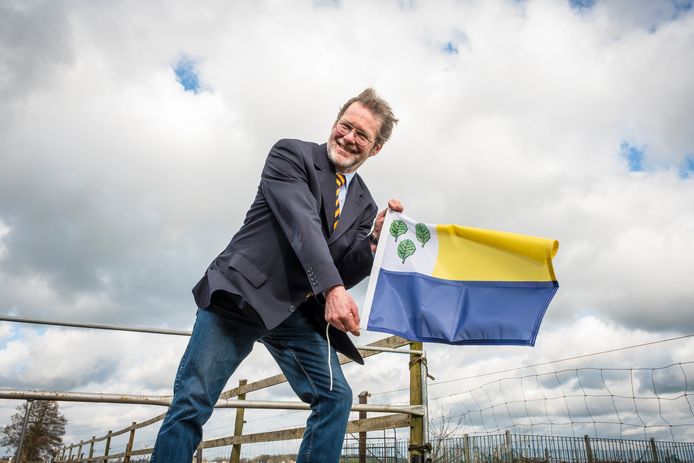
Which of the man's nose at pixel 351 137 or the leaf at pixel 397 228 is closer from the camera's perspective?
the man's nose at pixel 351 137

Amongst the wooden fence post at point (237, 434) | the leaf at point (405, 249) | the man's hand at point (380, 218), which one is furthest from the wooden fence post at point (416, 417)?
the wooden fence post at point (237, 434)

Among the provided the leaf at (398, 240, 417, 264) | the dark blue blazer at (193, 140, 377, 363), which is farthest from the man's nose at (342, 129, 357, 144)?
the leaf at (398, 240, 417, 264)

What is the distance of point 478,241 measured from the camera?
3045 millimetres

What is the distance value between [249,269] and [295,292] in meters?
0.18

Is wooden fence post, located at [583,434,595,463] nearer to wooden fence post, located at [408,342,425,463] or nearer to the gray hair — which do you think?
wooden fence post, located at [408,342,425,463]

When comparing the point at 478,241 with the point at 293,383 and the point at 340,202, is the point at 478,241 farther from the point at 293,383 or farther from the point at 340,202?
the point at 293,383

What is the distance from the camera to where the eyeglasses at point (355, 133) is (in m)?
2.23

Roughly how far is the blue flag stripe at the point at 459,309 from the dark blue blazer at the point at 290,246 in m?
0.69

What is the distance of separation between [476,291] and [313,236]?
1464 millimetres

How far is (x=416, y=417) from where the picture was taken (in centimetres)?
394

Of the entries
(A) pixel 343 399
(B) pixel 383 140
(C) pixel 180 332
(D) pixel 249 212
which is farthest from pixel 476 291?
(C) pixel 180 332

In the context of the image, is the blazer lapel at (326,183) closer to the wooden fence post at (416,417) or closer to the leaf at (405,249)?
the leaf at (405,249)

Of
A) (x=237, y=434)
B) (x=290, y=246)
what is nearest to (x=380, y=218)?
(x=290, y=246)

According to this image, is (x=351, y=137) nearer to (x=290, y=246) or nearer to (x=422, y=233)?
(x=290, y=246)
